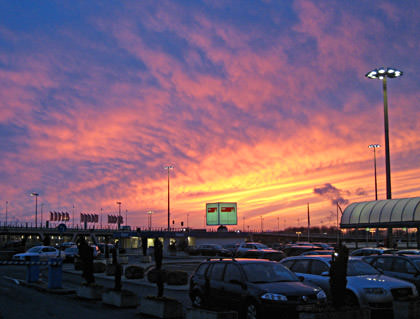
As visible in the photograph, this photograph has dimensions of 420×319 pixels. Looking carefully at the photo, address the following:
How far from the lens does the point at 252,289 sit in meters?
11.3

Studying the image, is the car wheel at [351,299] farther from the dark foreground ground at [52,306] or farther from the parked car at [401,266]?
the dark foreground ground at [52,306]

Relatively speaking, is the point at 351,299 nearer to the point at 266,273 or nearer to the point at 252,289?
the point at 266,273

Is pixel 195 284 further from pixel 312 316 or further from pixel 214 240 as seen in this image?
pixel 214 240

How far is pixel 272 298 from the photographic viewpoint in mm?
10844

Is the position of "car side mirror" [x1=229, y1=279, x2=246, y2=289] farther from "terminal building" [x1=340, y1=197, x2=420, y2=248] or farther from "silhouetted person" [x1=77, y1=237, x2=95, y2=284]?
"terminal building" [x1=340, y1=197, x2=420, y2=248]

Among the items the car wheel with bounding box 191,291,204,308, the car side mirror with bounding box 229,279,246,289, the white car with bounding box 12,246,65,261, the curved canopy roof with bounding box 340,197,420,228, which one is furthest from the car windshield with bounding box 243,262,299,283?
the curved canopy roof with bounding box 340,197,420,228

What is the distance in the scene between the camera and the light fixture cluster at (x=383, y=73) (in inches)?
1499

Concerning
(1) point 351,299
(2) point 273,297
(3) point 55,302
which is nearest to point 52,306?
(3) point 55,302

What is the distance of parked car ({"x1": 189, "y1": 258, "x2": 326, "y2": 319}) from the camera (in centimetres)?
1084

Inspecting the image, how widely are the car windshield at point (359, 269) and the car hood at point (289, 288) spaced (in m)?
2.51

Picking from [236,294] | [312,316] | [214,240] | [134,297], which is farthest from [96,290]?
[214,240]

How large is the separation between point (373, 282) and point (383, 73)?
28536 millimetres

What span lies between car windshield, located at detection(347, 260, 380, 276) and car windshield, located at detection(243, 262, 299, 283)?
2199mm

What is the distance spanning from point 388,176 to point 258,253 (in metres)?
11.9
